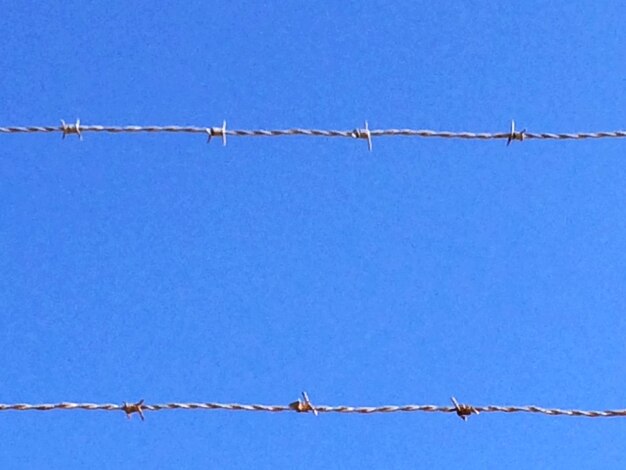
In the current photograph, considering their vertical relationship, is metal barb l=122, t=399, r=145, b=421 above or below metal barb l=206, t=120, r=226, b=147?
below

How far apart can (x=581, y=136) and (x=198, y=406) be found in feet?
3.81

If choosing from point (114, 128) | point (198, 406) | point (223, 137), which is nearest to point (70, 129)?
point (114, 128)

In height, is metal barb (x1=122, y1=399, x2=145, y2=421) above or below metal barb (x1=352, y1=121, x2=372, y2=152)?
below

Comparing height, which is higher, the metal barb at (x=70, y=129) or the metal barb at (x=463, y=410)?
the metal barb at (x=70, y=129)

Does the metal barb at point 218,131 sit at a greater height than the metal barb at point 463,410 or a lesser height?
greater

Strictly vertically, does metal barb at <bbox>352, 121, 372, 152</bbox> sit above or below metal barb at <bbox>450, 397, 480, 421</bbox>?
above

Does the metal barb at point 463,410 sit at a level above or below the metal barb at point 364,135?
below

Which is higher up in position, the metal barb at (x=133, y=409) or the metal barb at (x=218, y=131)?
the metal barb at (x=218, y=131)

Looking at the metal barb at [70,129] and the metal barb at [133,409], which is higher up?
the metal barb at [70,129]

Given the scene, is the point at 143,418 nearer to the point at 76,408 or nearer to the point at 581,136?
the point at 76,408

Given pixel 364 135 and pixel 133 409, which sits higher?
pixel 364 135

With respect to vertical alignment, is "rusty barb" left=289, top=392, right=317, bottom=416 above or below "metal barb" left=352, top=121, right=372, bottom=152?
below

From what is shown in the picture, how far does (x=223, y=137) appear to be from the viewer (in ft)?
8.95

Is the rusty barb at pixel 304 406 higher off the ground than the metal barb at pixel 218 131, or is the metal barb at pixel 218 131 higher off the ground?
the metal barb at pixel 218 131
